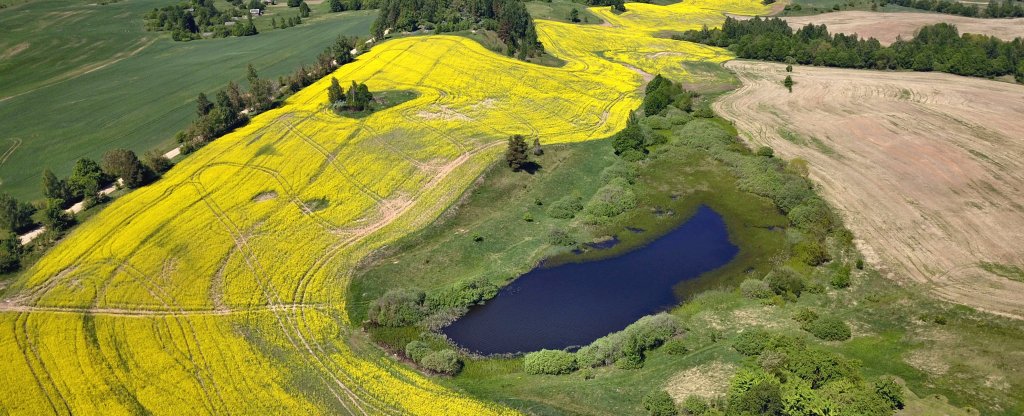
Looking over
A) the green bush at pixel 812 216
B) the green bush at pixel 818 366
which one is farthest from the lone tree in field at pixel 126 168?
the green bush at pixel 812 216

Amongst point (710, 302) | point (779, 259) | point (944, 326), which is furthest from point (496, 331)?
point (944, 326)

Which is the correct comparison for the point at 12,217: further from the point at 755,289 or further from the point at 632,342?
the point at 755,289

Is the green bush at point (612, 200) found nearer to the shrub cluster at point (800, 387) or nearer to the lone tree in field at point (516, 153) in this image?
the lone tree in field at point (516, 153)

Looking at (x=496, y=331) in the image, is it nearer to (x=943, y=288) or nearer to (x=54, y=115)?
(x=943, y=288)

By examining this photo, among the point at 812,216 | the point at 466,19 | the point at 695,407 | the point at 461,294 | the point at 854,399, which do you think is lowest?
the point at 695,407

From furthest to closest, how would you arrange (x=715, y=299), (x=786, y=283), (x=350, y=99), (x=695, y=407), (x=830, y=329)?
(x=350, y=99) → (x=715, y=299) → (x=786, y=283) → (x=830, y=329) → (x=695, y=407)

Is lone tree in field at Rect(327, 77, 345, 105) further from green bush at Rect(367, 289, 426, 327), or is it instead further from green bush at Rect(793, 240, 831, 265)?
green bush at Rect(793, 240, 831, 265)

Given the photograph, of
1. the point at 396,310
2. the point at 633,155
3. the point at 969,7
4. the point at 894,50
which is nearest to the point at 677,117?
the point at 633,155
